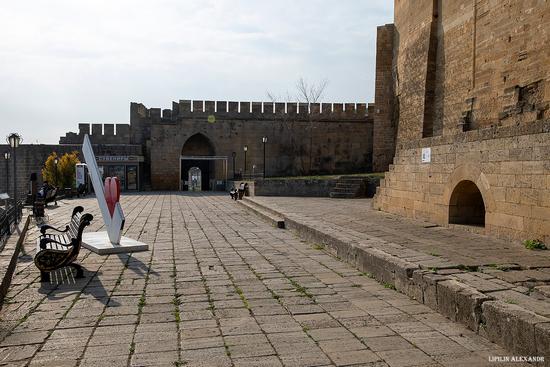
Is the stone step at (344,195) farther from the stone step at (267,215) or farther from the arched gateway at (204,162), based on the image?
the arched gateway at (204,162)

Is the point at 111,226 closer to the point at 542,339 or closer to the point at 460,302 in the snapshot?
the point at 460,302

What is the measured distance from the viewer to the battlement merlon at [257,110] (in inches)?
1196

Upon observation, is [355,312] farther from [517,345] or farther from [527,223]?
[527,223]

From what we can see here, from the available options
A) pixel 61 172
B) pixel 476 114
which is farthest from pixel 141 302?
pixel 61 172

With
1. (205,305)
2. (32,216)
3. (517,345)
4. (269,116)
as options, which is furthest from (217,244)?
(269,116)

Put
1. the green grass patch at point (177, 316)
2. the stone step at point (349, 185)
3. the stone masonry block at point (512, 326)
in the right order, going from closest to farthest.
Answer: the stone masonry block at point (512, 326), the green grass patch at point (177, 316), the stone step at point (349, 185)

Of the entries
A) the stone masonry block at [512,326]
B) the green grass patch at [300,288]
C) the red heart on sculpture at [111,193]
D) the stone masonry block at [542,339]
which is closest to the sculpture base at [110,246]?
the red heart on sculpture at [111,193]

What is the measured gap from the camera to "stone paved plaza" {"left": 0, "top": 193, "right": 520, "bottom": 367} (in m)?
3.22

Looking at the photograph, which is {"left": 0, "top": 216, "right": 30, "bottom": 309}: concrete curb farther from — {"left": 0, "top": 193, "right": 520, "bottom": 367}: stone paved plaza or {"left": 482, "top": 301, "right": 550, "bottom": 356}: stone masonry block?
{"left": 482, "top": 301, "right": 550, "bottom": 356}: stone masonry block

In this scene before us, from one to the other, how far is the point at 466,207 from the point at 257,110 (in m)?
23.7

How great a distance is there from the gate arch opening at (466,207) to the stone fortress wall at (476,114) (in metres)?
0.02

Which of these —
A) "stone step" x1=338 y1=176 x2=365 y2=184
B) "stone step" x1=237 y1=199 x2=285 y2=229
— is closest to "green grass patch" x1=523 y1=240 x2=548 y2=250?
"stone step" x1=237 y1=199 x2=285 y2=229

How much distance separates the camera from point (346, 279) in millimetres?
5520

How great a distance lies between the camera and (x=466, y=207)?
332 inches
